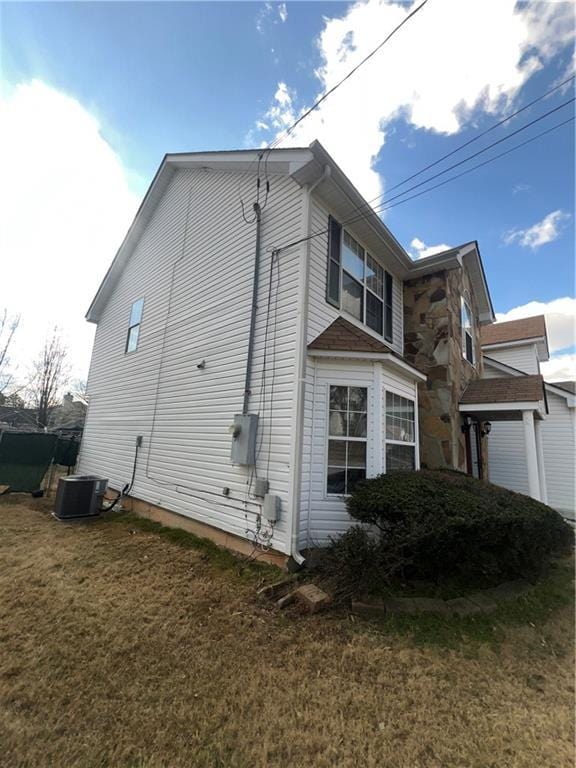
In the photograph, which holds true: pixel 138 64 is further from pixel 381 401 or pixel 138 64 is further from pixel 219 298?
pixel 381 401

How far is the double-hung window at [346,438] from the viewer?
4922 mm

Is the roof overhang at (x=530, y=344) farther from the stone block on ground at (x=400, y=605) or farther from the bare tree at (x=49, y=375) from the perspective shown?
the bare tree at (x=49, y=375)

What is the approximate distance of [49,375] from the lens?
2484 centimetres

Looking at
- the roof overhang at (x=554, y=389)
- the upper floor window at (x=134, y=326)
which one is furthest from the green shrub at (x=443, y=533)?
the upper floor window at (x=134, y=326)

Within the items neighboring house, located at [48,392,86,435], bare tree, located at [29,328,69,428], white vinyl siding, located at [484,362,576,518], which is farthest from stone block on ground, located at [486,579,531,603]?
bare tree, located at [29,328,69,428]

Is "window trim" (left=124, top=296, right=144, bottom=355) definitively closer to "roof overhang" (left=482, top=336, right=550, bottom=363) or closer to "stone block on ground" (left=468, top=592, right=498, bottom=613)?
"stone block on ground" (left=468, top=592, right=498, bottom=613)

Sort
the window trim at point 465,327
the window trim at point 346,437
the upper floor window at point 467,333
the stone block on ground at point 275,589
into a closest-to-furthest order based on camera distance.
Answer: the stone block on ground at point 275,589 < the window trim at point 346,437 < the window trim at point 465,327 < the upper floor window at point 467,333

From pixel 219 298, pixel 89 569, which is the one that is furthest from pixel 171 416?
pixel 89 569

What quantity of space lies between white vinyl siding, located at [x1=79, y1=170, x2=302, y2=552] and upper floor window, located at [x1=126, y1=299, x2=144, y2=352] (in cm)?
36

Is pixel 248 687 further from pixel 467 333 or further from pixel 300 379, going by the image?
pixel 467 333

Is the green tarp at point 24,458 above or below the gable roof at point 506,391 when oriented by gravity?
below

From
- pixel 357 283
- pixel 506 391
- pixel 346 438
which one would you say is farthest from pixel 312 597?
pixel 506 391

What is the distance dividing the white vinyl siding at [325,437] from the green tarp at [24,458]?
8.05 m

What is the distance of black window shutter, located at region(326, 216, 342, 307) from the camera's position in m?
5.81
